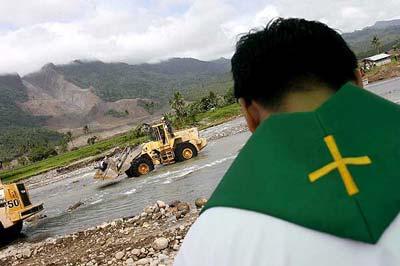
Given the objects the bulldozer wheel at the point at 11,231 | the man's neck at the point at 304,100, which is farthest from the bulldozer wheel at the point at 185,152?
the man's neck at the point at 304,100

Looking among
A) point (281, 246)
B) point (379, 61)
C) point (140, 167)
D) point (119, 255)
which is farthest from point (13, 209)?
point (379, 61)

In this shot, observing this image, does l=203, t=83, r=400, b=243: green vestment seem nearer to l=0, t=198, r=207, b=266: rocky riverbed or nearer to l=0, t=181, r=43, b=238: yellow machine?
l=0, t=198, r=207, b=266: rocky riverbed

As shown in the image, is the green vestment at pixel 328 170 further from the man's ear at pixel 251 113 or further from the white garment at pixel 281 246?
the man's ear at pixel 251 113

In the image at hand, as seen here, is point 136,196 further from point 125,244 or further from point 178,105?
point 178,105

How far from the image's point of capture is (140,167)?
82.7 ft

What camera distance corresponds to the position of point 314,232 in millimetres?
1123

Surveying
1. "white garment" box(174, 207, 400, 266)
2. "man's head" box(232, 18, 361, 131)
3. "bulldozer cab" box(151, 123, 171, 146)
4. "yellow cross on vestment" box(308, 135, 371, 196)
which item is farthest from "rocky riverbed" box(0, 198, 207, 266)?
"bulldozer cab" box(151, 123, 171, 146)

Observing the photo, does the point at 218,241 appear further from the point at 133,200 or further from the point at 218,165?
the point at 218,165

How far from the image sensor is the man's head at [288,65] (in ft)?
4.61

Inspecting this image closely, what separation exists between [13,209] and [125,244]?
326 inches

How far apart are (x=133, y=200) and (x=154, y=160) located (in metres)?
8.04

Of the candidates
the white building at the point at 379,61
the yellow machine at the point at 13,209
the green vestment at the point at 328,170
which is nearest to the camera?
the green vestment at the point at 328,170

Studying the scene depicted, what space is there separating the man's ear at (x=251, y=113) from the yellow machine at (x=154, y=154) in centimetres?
2366

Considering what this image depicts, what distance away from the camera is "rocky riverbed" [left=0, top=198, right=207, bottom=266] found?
26.9 ft
